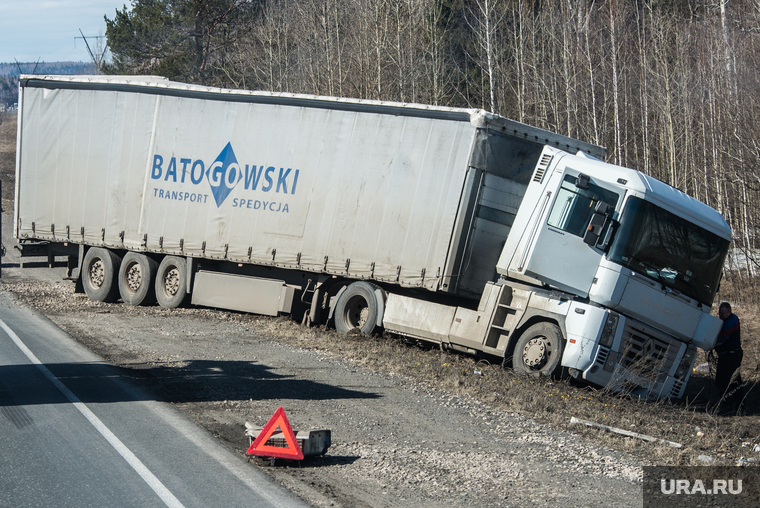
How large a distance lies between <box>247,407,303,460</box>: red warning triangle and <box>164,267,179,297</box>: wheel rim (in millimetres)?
9815

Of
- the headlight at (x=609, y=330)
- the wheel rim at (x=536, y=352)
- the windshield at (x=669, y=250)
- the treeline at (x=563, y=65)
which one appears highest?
the treeline at (x=563, y=65)

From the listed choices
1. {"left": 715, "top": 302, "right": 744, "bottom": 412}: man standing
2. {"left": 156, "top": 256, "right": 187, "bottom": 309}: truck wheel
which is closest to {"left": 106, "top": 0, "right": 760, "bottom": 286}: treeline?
{"left": 715, "top": 302, "right": 744, "bottom": 412}: man standing

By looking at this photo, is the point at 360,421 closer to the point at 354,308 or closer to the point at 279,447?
the point at 279,447

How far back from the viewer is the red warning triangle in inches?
239

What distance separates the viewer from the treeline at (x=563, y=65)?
869 inches

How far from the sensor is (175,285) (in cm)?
1549

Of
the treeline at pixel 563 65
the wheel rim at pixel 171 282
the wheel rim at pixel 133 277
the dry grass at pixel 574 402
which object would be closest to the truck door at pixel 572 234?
the dry grass at pixel 574 402

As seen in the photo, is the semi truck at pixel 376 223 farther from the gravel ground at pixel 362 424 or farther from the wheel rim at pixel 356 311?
the gravel ground at pixel 362 424

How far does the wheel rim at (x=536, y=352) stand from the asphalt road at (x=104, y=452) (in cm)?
526

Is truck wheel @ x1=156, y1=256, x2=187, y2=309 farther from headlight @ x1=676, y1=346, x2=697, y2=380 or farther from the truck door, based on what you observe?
headlight @ x1=676, y1=346, x2=697, y2=380

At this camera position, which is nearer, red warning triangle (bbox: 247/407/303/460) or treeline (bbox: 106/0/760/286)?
red warning triangle (bbox: 247/407/303/460)

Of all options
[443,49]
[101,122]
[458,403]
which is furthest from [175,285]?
[443,49]

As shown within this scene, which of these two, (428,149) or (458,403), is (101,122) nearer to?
(428,149)

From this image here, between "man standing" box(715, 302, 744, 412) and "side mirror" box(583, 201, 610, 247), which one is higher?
"side mirror" box(583, 201, 610, 247)
